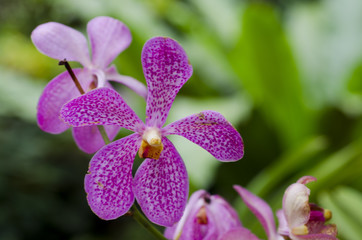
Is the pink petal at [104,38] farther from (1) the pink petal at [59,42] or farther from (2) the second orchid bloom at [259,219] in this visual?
(2) the second orchid bloom at [259,219]

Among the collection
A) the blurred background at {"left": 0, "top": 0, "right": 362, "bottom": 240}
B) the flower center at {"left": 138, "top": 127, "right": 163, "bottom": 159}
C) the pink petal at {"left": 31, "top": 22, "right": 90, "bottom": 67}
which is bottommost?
the blurred background at {"left": 0, "top": 0, "right": 362, "bottom": 240}

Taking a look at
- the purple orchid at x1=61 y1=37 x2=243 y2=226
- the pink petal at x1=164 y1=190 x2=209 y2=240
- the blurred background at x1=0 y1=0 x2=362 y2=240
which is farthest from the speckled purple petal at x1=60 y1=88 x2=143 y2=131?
the blurred background at x1=0 y1=0 x2=362 y2=240

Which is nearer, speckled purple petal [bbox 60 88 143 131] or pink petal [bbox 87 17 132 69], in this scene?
speckled purple petal [bbox 60 88 143 131]

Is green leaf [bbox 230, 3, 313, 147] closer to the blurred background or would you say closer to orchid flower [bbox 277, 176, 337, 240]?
the blurred background

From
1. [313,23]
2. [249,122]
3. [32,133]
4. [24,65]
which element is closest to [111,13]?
[32,133]

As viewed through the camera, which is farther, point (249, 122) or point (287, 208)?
point (249, 122)

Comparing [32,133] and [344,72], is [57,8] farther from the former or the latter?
[344,72]

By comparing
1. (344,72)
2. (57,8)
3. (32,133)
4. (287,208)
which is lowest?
(32,133)
